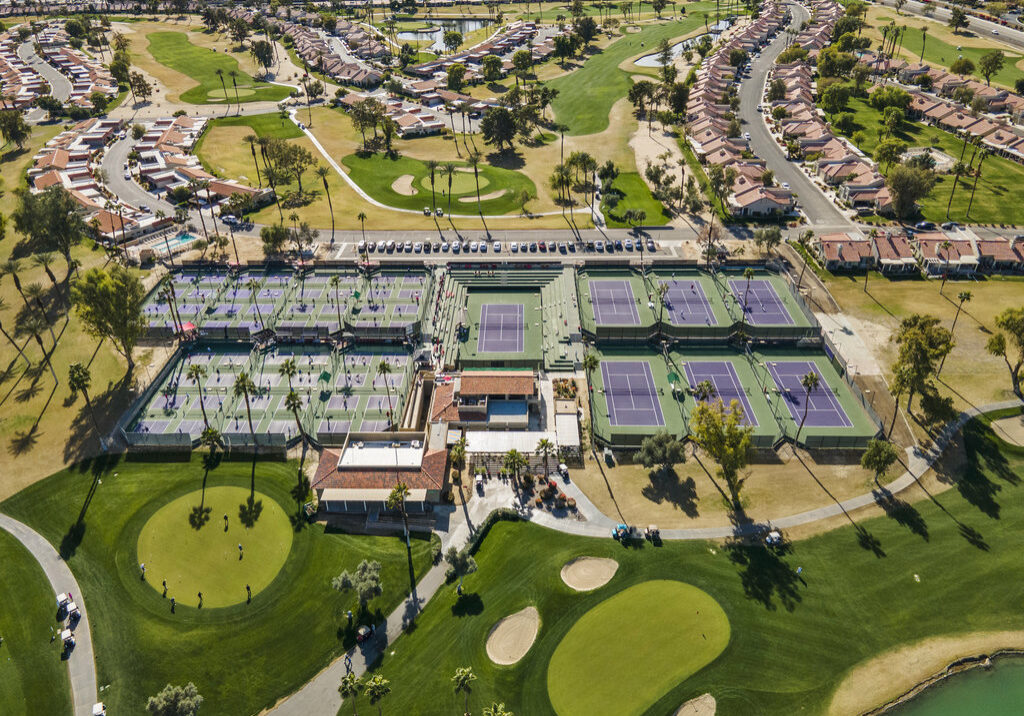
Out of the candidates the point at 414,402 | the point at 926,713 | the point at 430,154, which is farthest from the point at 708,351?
the point at 430,154

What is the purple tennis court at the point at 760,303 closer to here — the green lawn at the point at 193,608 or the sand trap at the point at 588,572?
the sand trap at the point at 588,572

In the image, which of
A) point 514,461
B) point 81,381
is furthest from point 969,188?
point 81,381

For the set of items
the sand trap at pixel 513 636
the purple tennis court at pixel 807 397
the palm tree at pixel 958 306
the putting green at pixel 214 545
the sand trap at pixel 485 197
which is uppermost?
the sand trap at pixel 485 197

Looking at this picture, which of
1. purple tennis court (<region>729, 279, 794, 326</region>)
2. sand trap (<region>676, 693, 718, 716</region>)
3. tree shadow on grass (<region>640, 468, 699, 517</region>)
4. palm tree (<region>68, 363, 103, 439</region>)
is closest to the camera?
sand trap (<region>676, 693, 718, 716</region>)

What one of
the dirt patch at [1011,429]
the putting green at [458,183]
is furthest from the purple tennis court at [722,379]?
the putting green at [458,183]

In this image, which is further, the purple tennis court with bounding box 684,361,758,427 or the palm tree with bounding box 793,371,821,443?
the purple tennis court with bounding box 684,361,758,427

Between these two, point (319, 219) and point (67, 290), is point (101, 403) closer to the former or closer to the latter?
point (67, 290)

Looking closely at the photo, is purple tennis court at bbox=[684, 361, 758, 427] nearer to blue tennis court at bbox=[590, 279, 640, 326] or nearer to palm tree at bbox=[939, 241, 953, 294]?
blue tennis court at bbox=[590, 279, 640, 326]

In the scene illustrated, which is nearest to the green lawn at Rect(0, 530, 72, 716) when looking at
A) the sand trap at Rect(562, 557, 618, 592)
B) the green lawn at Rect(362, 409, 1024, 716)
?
the green lawn at Rect(362, 409, 1024, 716)
